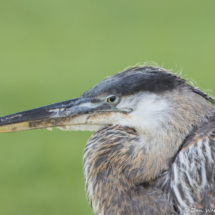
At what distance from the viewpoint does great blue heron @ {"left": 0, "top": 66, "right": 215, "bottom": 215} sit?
1.40 metres

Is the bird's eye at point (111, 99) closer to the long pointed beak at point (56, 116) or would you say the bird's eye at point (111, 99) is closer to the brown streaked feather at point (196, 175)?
the long pointed beak at point (56, 116)

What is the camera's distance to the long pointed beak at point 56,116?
1.47 meters

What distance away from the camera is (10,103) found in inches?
166

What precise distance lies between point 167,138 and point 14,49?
4.41 metres

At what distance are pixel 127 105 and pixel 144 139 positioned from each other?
141 mm

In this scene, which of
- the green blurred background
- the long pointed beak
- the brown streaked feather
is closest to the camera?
the brown streaked feather

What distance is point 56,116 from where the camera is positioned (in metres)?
1.49

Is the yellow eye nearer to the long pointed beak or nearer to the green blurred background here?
the long pointed beak

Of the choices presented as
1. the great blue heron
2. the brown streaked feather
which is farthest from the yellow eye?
the brown streaked feather

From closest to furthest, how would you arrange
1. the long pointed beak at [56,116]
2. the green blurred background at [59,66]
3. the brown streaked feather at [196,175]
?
the brown streaked feather at [196,175] < the long pointed beak at [56,116] < the green blurred background at [59,66]

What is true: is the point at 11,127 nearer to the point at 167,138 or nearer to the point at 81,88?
the point at 167,138

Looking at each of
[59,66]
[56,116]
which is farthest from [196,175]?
[59,66]

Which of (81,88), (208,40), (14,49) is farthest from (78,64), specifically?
(208,40)

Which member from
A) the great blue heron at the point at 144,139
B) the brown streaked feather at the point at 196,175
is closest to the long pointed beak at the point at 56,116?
the great blue heron at the point at 144,139
